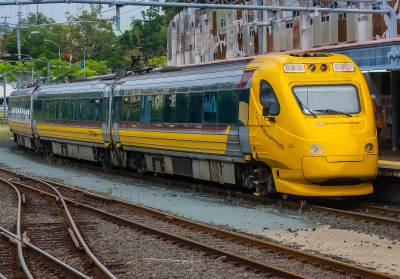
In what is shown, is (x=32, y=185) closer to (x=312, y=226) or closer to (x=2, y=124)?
(x=312, y=226)

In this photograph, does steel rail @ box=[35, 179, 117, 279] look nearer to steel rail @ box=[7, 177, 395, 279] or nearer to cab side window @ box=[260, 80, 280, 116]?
steel rail @ box=[7, 177, 395, 279]

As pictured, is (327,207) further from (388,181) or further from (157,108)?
(157,108)

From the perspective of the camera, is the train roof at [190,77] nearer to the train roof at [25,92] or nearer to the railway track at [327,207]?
the railway track at [327,207]

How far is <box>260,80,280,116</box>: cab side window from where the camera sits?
623 inches

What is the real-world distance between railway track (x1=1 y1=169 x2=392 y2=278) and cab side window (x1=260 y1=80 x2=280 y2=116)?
3.00 meters

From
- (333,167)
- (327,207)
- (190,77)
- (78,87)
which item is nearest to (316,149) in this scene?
(333,167)

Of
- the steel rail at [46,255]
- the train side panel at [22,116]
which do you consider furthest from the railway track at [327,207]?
the train side panel at [22,116]

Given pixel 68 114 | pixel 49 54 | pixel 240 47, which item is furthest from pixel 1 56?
pixel 68 114

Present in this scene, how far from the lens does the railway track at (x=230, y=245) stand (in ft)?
31.5

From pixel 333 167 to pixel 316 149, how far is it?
1.51 feet

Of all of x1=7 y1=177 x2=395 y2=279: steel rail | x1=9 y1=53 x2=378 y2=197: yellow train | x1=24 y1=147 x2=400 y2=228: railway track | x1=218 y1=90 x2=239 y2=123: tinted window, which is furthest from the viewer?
x1=218 y1=90 x2=239 y2=123: tinted window

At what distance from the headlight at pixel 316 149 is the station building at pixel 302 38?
4.41 meters

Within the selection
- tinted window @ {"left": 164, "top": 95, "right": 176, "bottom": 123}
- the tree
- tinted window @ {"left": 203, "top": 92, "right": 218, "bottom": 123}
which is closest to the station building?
tinted window @ {"left": 203, "top": 92, "right": 218, "bottom": 123}

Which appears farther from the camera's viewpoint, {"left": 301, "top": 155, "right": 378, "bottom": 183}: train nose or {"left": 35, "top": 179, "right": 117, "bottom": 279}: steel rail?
{"left": 301, "top": 155, "right": 378, "bottom": 183}: train nose
